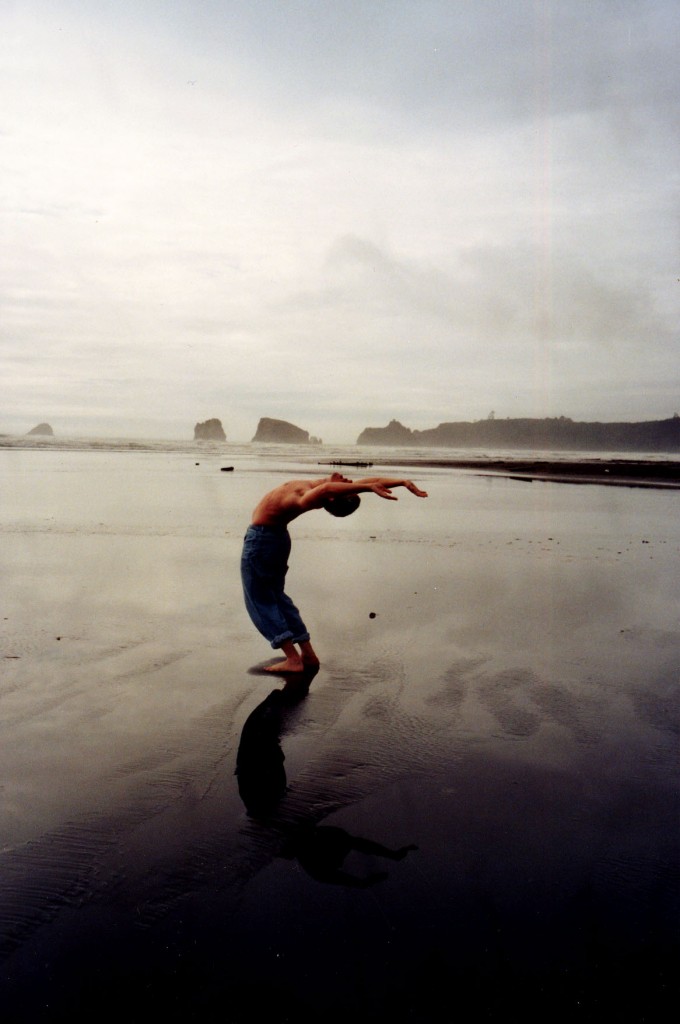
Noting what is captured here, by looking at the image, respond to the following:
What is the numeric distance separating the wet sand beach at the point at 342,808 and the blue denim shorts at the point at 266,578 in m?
0.43

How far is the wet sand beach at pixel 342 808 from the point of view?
270 centimetres

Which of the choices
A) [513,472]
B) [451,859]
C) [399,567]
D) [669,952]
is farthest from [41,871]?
[513,472]

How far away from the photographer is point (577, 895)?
320 cm

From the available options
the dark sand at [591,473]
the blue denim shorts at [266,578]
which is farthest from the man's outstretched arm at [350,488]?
the dark sand at [591,473]

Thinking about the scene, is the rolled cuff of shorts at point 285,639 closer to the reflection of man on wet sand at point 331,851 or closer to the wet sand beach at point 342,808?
the wet sand beach at point 342,808

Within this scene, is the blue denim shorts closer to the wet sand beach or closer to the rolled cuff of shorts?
the rolled cuff of shorts

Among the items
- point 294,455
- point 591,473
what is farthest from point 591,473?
point 294,455

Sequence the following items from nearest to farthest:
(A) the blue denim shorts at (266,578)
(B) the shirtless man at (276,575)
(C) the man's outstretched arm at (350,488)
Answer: (C) the man's outstretched arm at (350,488) → (B) the shirtless man at (276,575) → (A) the blue denim shorts at (266,578)

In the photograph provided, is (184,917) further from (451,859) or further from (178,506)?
(178,506)

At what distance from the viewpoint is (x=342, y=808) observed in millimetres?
3912

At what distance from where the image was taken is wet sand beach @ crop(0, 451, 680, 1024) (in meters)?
2.70

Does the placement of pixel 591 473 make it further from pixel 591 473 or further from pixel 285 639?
pixel 285 639

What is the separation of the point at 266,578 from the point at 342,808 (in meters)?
2.86

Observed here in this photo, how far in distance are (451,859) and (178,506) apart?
1548 centimetres
